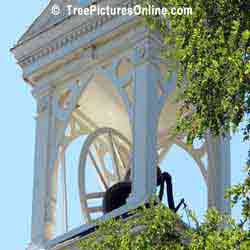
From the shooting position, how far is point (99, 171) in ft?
85.3

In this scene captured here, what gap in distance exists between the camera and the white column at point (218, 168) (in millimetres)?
24672

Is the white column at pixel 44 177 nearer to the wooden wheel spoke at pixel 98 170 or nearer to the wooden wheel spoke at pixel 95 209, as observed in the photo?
the wooden wheel spoke at pixel 95 209

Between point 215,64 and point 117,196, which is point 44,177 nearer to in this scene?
point 117,196

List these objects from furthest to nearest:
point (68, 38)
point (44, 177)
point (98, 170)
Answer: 1. point (98, 170)
2. point (68, 38)
3. point (44, 177)

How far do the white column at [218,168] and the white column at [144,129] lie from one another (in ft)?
5.18

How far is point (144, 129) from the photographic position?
2336 centimetres

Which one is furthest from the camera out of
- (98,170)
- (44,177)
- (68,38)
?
(98,170)

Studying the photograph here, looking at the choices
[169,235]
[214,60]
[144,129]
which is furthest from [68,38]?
[214,60]

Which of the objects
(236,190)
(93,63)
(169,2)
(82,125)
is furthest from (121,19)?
(236,190)

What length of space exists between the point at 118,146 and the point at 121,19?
100 inches

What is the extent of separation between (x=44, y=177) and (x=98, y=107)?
184 cm

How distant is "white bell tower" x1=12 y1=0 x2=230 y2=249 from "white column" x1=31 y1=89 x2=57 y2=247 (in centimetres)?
2

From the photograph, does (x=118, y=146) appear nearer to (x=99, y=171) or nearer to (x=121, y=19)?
(x=99, y=171)

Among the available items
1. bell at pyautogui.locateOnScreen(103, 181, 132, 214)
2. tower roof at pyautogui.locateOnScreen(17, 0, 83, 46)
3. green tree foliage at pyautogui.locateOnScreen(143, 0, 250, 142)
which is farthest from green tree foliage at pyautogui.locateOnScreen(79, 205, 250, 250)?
tower roof at pyautogui.locateOnScreen(17, 0, 83, 46)
